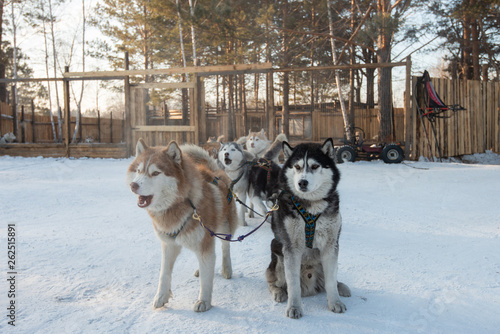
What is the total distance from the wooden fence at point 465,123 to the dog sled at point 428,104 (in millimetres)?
153

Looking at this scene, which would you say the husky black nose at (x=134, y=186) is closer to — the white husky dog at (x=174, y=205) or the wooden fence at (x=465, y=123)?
the white husky dog at (x=174, y=205)

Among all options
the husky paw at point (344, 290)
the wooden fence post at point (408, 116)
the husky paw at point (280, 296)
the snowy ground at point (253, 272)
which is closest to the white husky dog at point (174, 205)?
the snowy ground at point (253, 272)

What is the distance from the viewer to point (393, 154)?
1018cm

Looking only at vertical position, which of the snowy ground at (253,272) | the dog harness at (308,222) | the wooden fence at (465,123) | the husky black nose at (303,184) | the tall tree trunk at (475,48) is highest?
the tall tree trunk at (475,48)

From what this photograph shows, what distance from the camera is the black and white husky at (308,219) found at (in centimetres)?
230

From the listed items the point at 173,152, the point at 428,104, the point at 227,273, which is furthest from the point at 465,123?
the point at 173,152

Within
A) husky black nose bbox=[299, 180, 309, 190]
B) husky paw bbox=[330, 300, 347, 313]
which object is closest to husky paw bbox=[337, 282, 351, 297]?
husky paw bbox=[330, 300, 347, 313]

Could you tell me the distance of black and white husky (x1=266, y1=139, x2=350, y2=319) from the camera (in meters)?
2.30

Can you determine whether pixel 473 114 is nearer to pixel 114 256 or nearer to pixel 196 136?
pixel 196 136

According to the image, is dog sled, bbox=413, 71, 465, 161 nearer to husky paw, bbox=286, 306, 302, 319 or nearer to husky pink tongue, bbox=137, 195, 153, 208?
husky paw, bbox=286, 306, 302, 319

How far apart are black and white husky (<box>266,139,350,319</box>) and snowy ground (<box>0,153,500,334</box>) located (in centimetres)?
25

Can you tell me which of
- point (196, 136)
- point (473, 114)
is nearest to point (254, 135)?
point (196, 136)

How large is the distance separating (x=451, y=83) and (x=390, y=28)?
306cm

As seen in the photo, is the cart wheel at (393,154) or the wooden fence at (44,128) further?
the wooden fence at (44,128)
